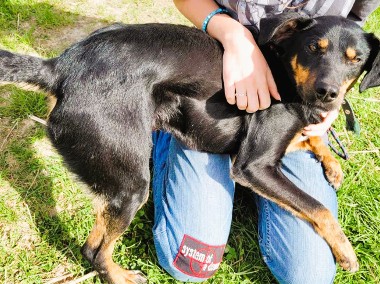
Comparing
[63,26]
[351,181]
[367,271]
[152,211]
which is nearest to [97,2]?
[63,26]

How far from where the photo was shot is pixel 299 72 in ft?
8.30

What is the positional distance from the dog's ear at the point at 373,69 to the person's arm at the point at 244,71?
534mm

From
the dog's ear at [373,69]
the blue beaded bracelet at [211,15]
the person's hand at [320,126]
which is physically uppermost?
the dog's ear at [373,69]

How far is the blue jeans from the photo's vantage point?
2.76 m

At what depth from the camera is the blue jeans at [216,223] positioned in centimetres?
276

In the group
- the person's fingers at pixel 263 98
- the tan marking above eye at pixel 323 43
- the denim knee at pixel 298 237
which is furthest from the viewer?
the denim knee at pixel 298 237

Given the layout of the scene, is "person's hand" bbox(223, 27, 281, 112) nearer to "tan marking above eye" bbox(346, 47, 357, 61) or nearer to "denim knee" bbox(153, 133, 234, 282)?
"tan marking above eye" bbox(346, 47, 357, 61)

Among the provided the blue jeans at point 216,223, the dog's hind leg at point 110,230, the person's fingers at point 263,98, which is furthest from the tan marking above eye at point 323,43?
the dog's hind leg at point 110,230

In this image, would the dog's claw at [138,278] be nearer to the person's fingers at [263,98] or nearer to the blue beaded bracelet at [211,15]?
the person's fingers at [263,98]

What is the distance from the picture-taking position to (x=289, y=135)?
2688 mm

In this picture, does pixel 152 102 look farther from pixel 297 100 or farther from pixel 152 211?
pixel 152 211

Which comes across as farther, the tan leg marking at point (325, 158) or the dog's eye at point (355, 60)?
the tan leg marking at point (325, 158)

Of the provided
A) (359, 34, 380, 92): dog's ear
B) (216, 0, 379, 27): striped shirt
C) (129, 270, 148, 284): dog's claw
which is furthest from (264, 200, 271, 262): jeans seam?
(216, 0, 379, 27): striped shirt

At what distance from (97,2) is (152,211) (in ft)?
9.12
